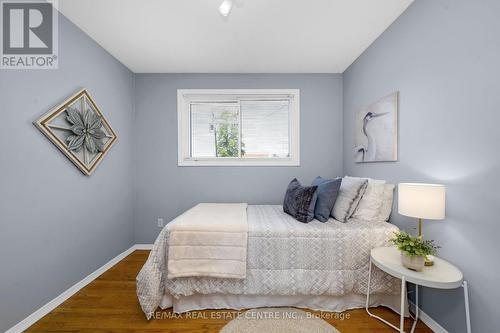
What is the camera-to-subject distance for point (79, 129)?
2.00 metres

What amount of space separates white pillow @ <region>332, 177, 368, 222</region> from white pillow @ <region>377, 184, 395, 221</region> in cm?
19

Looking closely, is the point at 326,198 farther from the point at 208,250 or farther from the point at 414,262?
the point at 208,250

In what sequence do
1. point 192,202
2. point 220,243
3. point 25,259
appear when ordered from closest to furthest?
point 25,259 < point 220,243 < point 192,202

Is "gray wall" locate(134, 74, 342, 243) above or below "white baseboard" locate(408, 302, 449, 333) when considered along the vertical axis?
above

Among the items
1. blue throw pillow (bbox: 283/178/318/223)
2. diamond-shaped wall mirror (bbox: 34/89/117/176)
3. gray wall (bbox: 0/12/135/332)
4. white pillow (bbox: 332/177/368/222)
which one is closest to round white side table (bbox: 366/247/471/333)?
white pillow (bbox: 332/177/368/222)

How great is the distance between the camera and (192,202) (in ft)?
9.88

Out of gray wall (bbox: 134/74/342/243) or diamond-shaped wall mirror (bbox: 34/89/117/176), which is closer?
diamond-shaped wall mirror (bbox: 34/89/117/176)

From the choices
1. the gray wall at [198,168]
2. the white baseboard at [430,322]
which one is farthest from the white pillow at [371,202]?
the gray wall at [198,168]

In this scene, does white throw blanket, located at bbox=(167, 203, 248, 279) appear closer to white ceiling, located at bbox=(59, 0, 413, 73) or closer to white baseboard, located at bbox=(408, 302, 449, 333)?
white baseboard, located at bbox=(408, 302, 449, 333)

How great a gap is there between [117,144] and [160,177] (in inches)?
27.2

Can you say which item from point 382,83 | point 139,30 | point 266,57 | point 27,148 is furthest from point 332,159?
point 27,148

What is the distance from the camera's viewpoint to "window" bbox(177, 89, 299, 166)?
10.1ft

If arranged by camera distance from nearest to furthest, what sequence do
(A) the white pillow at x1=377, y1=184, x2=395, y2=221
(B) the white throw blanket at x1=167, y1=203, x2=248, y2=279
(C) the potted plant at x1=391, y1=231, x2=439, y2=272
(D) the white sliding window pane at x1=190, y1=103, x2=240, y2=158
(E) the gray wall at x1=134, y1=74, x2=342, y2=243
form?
(C) the potted plant at x1=391, y1=231, x2=439, y2=272 → (B) the white throw blanket at x1=167, y1=203, x2=248, y2=279 → (A) the white pillow at x1=377, y1=184, x2=395, y2=221 → (E) the gray wall at x1=134, y1=74, x2=342, y2=243 → (D) the white sliding window pane at x1=190, y1=103, x2=240, y2=158

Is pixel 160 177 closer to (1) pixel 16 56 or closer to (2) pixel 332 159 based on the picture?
(1) pixel 16 56
